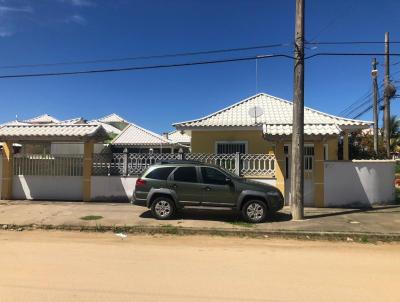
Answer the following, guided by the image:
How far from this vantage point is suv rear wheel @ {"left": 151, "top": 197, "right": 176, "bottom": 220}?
38.2 ft

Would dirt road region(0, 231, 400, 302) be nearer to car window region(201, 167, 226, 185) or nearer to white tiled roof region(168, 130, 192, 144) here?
car window region(201, 167, 226, 185)

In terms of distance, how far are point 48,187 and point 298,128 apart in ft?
31.8

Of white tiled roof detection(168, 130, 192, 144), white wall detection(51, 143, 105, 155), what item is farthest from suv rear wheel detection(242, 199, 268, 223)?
white tiled roof detection(168, 130, 192, 144)

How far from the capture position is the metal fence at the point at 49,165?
1588 cm

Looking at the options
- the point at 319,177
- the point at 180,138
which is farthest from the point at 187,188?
the point at 180,138

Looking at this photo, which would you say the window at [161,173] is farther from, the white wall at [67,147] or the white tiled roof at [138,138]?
the white tiled roof at [138,138]

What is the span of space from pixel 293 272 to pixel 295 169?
5.41 meters

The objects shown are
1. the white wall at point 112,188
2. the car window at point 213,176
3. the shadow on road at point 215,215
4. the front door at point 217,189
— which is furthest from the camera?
the white wall at point 112,188

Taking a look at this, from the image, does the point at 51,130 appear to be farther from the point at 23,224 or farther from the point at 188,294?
the point at 188,294

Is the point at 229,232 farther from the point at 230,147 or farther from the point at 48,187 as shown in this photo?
the point at 230,147

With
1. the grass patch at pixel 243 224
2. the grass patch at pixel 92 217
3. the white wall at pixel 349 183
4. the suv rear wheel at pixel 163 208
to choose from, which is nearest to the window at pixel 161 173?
the suv rear wheel at pixel 163 208

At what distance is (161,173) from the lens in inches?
463

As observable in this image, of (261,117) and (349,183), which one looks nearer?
(349,183)

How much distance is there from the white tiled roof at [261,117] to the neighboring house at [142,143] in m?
9.54
